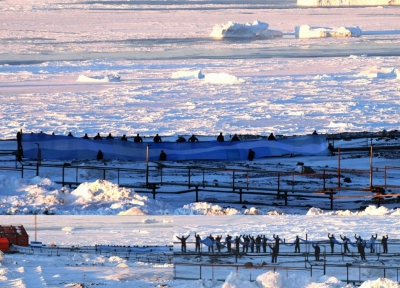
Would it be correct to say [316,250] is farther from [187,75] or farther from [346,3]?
[346,3]

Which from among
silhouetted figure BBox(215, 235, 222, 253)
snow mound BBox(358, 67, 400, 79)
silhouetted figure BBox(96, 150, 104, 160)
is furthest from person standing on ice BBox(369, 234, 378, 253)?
snow mound BBox(358, 67, 400, 79)

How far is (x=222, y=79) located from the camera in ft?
63.4

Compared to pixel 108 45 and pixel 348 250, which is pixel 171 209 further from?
pixel 108 45

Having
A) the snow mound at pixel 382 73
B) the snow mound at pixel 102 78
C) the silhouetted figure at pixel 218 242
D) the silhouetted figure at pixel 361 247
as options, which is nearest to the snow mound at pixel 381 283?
the silhouetted figure at pixel 361 247

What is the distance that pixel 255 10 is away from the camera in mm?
44219

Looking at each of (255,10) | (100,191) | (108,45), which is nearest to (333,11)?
(255,10)

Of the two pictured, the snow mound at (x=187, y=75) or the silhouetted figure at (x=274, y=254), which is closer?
the silhouetted figure at (x=274, y=254)

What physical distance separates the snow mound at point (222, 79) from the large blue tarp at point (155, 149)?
7.77 meters

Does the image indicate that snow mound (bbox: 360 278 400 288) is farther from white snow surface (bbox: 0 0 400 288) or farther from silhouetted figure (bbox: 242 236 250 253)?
silhouetted figure (bbox: 242 236 250 253)

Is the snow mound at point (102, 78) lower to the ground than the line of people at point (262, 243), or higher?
higher

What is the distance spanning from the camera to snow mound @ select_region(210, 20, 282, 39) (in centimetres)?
2991

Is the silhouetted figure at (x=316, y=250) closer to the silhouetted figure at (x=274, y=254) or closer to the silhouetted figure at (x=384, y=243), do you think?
the silhouetted figure at (x=274, y=254)

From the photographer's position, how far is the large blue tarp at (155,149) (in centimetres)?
1105

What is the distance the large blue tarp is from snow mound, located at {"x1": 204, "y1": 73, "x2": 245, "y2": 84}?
25.5 feet
